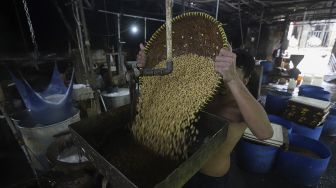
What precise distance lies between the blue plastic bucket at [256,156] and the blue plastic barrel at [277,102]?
1.48 metres

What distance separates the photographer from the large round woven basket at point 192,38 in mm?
981

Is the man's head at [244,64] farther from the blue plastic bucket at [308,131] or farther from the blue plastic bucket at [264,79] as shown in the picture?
the blue plastic bucket at [264,79]

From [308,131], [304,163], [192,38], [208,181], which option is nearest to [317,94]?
[308,131]

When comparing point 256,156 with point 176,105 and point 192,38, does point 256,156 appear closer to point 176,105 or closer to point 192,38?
point 176,105

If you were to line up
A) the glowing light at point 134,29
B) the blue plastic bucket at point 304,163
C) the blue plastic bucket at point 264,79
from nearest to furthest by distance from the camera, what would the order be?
1. the blue plastic bucket at point 304,163
2. the glowing light at point 134,29
3. the blue plastic bucket at point 264,79

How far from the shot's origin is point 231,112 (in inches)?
49.6

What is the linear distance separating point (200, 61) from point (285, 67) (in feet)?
25.4

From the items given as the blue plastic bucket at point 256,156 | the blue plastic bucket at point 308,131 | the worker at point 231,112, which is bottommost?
the blue plastic bucket at point 256,156

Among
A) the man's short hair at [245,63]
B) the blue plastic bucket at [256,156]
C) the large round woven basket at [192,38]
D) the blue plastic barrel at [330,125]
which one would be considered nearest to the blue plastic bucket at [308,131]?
the blue plastic barrel at [330,125]

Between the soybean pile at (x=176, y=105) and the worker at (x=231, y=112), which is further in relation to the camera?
the soybean pile at (x=176, y=105)

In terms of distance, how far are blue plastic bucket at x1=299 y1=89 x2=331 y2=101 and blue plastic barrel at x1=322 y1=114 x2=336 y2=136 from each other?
38 cm

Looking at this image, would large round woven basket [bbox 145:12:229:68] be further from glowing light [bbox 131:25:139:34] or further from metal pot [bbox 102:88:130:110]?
glowing light [bbox 131:25:139:34]

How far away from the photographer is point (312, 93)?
3.53m

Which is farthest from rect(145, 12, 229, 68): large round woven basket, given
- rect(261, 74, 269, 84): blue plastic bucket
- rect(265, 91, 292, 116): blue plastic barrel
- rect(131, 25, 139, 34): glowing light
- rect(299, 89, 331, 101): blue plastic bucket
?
rect(261, 74, 269, 84): blue plastic bucket
